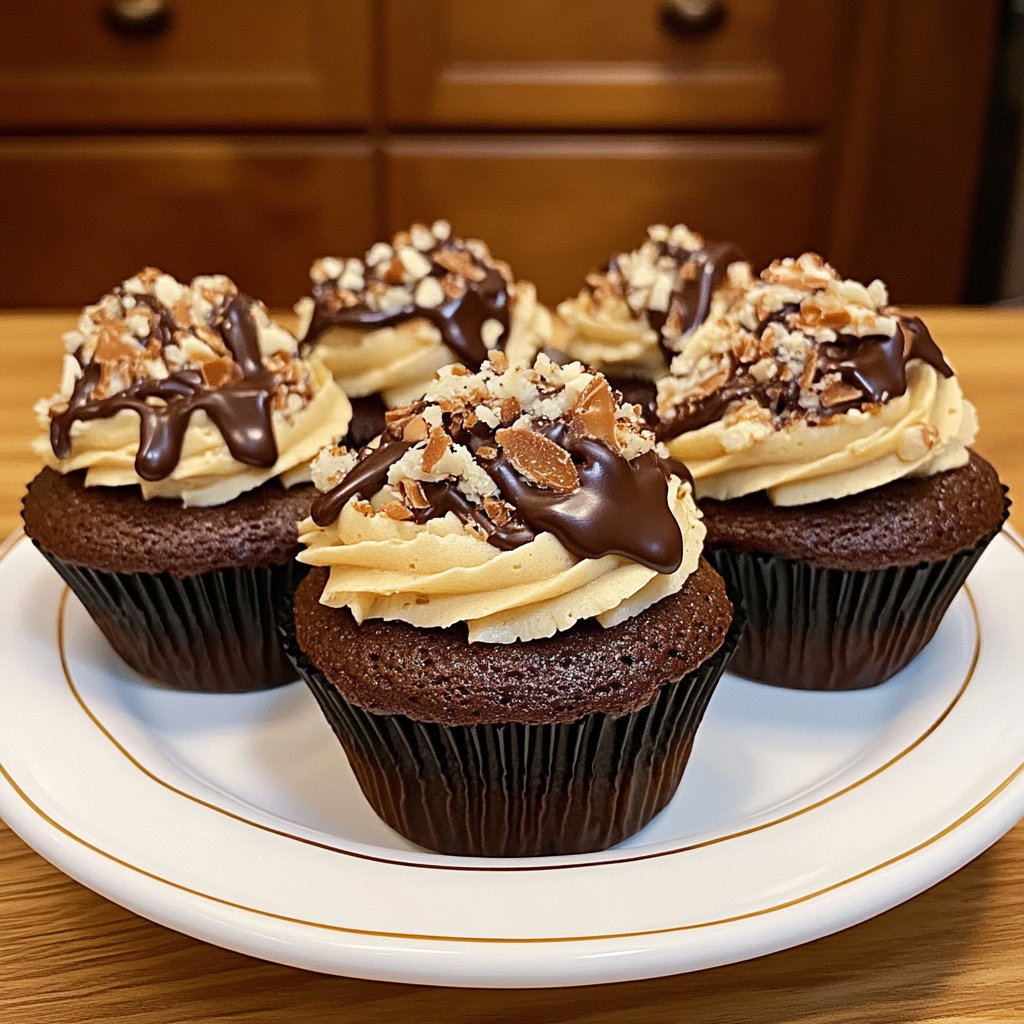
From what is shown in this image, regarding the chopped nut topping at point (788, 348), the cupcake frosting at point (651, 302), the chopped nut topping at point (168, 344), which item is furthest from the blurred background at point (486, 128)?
the chopped nut topping at point (788, 348)

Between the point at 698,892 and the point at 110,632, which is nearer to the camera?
the point at 698,892

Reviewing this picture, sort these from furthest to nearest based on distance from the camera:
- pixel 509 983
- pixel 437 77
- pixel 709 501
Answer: pixel 437 77, pixel 709 501, pixel 509 983

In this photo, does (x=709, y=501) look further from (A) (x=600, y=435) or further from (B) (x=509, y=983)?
(B) (x=509, y=983)

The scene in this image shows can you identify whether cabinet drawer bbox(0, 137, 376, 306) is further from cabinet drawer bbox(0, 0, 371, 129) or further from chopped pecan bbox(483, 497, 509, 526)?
chopped pecan bbox(483, 497, 509, 526)

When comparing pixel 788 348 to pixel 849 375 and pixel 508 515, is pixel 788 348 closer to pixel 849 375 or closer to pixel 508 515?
pixel 849 375

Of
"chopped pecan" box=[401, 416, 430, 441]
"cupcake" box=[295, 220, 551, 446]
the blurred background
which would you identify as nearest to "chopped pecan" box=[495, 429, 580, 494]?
"chopped pecan" box=[401, 416, 430, 441]

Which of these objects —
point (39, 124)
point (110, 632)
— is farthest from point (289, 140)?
point (110, 632)

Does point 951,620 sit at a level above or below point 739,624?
below
